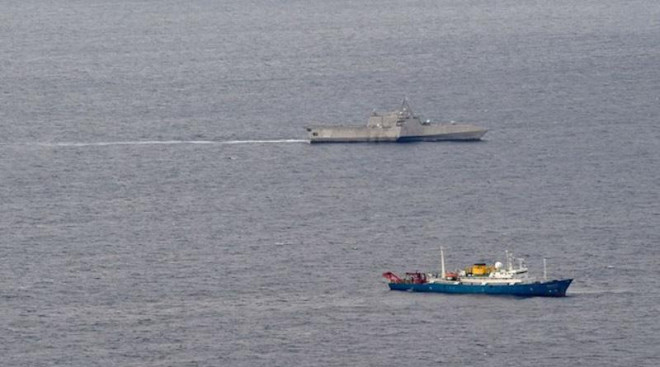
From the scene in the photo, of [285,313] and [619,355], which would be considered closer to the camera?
[619,355]

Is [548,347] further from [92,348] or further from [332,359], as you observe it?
[92,348]

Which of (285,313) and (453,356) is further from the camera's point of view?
(285,313)

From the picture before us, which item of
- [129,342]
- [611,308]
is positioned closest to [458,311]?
[611,308]

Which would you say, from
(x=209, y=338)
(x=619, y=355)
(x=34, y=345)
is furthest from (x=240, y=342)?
(x=619, y=355)

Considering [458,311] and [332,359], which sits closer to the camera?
[332,359]

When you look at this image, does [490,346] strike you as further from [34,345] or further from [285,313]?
[34,345]

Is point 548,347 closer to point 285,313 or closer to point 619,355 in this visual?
point 619,355

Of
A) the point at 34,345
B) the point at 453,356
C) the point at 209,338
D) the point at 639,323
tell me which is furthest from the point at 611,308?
the point at 34,345
